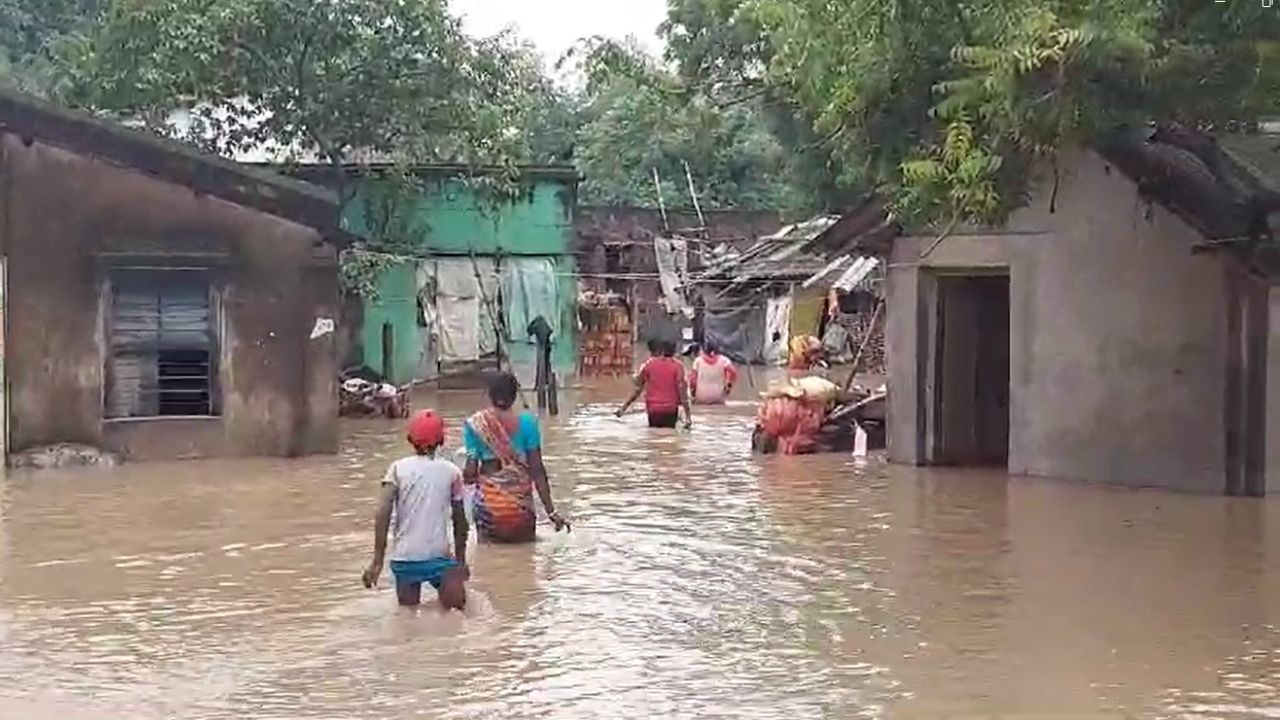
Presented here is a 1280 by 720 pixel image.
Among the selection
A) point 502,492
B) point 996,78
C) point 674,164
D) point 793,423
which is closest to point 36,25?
point 674,164

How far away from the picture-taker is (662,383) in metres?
23.5

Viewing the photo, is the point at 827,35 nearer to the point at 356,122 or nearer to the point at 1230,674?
the point at 1230,674

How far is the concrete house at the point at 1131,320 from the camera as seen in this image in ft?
52.1

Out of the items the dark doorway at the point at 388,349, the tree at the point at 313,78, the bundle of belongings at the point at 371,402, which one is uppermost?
the tree at the point at 313,78

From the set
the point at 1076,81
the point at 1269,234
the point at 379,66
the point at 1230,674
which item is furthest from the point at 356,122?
the point at 1230,674

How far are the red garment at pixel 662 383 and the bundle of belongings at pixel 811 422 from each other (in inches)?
98.2

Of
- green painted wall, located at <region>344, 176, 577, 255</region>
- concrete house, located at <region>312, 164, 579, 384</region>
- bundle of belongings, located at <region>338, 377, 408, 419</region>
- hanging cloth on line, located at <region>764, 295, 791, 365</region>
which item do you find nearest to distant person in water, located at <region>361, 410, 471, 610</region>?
bundle of belongings, located at <region>338, 377, 408, 419</region>

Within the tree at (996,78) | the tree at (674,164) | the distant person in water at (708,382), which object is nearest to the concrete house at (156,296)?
the tree at (996,78)

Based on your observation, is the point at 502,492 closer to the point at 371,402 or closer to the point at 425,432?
the point at 425,432

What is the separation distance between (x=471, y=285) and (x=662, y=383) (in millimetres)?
10751

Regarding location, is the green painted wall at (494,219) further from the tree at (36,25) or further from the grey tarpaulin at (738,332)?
the grey tarpaulin at (738,332)

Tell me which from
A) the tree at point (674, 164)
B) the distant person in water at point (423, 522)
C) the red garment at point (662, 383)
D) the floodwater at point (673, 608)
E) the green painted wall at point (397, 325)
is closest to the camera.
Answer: the floodwater at point (673, 608)

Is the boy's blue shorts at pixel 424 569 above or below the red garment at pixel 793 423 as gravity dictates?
below

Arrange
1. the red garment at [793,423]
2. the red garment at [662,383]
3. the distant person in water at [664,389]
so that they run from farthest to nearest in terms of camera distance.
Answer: the red garment at [662,383]
the distant person in water at [664,389]
the red garment at [793,423]
